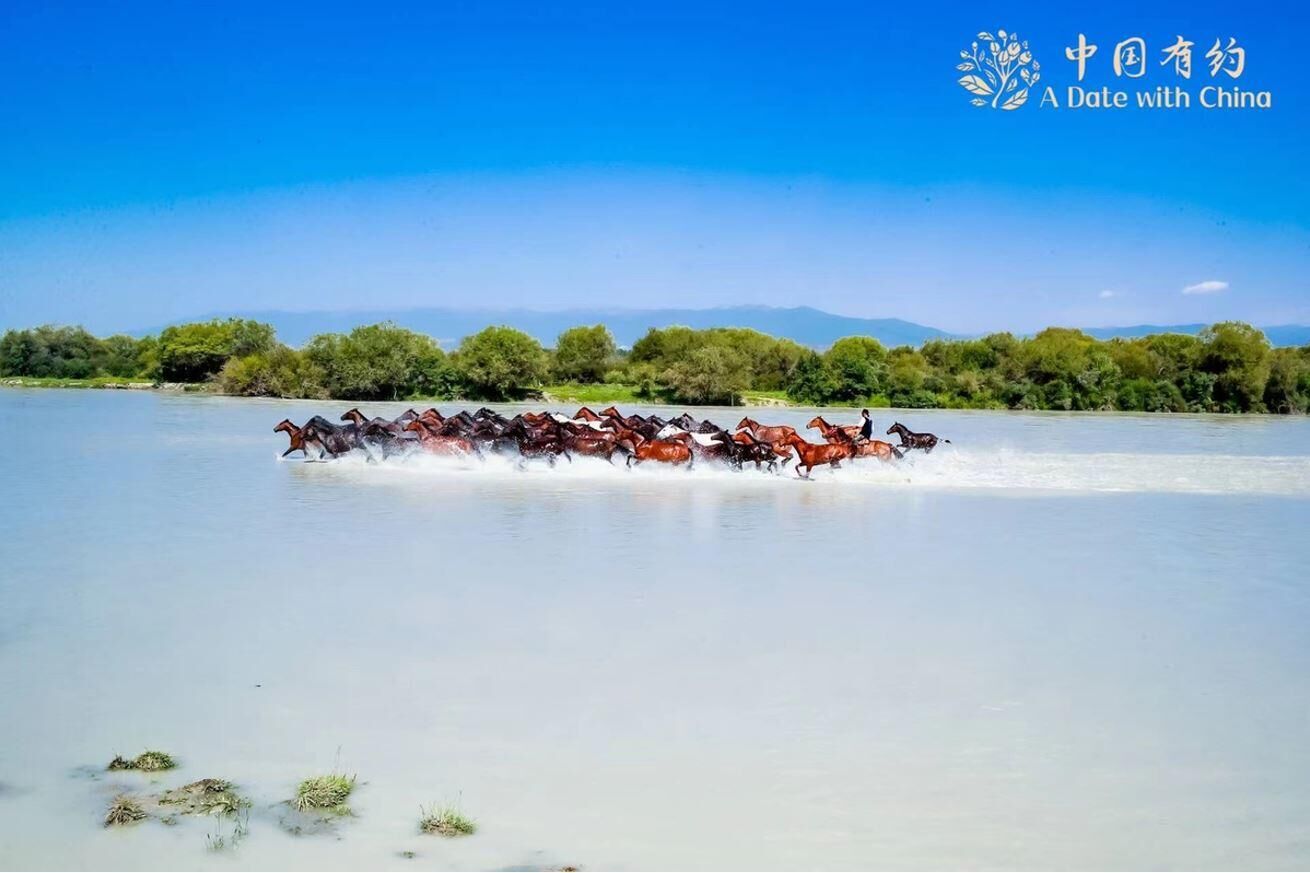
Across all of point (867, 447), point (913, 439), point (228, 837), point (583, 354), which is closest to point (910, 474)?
point (867, 447)

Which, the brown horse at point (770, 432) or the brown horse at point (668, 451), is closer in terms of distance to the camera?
the brown horse at point (668, 451)

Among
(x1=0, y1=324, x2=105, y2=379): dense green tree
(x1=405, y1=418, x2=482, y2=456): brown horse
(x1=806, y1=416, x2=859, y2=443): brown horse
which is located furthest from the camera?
(x1=0, y1=324, x2=105, y2=379): dense green tree

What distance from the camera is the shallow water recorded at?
12.1 feet

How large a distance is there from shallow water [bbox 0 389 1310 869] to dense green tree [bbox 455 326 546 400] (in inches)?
1174

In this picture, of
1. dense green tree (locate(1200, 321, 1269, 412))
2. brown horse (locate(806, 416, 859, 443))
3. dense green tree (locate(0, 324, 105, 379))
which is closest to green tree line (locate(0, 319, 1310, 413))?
dense green tree (locate(1200, 321, 1269, 412))

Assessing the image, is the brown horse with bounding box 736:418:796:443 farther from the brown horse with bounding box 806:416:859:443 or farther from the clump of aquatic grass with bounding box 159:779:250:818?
the clump of aquatic grass with bounding box 159:779:250:818

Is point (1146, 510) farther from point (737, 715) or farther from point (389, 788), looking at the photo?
point (389, 788)

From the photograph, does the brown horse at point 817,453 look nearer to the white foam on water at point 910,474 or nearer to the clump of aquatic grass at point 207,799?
the white foam on water at point 910,474

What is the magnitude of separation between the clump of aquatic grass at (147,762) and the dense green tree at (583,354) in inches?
1826

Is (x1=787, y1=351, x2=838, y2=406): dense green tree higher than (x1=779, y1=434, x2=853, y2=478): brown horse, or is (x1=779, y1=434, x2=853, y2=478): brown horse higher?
(x1=787, y1=351, x2=838, y2=406): dense green tree

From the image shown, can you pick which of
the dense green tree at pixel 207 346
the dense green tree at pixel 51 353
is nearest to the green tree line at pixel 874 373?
the dense green tree at pixel 207 346

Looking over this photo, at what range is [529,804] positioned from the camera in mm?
3838

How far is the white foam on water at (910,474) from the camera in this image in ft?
47.9

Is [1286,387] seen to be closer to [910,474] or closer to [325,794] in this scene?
[910,474]
